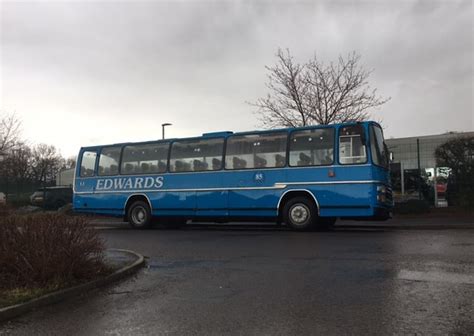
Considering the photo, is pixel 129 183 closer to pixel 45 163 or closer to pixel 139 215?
pixel 139 215

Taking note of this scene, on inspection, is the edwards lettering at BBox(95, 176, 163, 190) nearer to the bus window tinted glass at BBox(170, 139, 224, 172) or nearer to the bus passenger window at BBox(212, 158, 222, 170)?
the bus window tinted glass at BBox(170, 139, 224, 172)

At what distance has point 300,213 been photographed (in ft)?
50.9

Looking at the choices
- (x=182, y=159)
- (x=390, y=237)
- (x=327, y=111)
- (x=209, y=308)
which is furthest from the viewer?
(x=327, y=111)

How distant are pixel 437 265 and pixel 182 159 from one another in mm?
11141

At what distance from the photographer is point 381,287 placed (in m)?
6.94

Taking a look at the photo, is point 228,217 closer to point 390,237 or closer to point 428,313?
point 390,237

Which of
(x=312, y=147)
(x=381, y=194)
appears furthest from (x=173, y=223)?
(x=381, y=194)

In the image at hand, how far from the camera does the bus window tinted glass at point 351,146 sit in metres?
14.7

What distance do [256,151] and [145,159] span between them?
4.73 meters

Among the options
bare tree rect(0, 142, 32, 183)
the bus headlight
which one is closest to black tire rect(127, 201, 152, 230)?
the bus headlight

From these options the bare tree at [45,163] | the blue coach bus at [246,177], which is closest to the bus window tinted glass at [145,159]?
the blue coach bus at [246,177]

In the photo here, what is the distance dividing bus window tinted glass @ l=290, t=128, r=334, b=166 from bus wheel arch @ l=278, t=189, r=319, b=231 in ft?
3.18

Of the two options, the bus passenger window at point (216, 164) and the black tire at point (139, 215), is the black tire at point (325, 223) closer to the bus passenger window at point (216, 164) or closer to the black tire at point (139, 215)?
the bus passenger window at point (216, 164)

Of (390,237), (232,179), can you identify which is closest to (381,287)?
(390,237)
